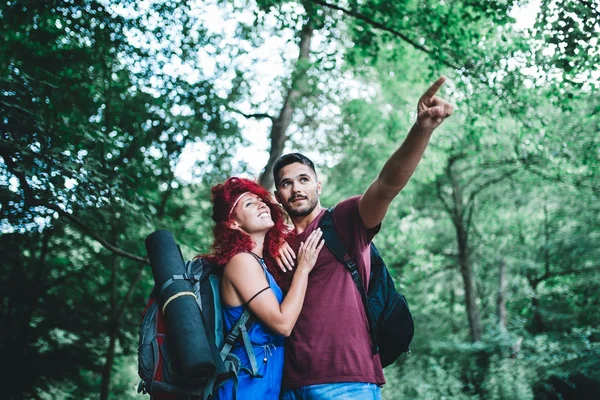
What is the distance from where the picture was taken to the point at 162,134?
7625mm

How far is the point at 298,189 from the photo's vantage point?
9.78ft

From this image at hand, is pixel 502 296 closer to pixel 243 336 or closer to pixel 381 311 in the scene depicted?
pixel 381 311

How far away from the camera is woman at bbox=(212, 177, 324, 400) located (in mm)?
2467

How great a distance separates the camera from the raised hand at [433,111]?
6.71 feet

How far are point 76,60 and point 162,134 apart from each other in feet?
8.42

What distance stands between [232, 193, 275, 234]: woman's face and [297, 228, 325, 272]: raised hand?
1.32 ft

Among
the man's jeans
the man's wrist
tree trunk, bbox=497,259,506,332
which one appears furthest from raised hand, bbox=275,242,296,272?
tree trunk, bbox=497,259,506,332

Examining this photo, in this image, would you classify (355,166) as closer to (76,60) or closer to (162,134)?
(162,134)

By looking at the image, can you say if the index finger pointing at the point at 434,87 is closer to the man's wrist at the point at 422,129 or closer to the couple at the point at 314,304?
the couple at the point at 314,304

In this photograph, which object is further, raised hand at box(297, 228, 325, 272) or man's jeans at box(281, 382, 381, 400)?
raised hand at box(297, 228, 325, 272)

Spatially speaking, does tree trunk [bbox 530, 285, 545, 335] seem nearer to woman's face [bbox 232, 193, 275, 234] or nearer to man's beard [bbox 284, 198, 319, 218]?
man's beard [bbox 284, 198, 319, 218]

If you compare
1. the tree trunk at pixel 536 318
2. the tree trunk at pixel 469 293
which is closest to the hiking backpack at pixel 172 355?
the tree trunk at pixel 469 293

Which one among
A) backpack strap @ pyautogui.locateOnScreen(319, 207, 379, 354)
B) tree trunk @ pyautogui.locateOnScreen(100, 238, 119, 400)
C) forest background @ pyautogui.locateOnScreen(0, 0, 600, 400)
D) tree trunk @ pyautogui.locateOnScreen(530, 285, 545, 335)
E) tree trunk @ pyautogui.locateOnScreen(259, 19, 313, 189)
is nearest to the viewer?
backpack strap @ pyautogui.locateOnScreen(319, 207, 379, 354)

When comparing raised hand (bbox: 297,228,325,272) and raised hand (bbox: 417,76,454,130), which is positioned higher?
raised hand (bbox: 417,76,454,130)
